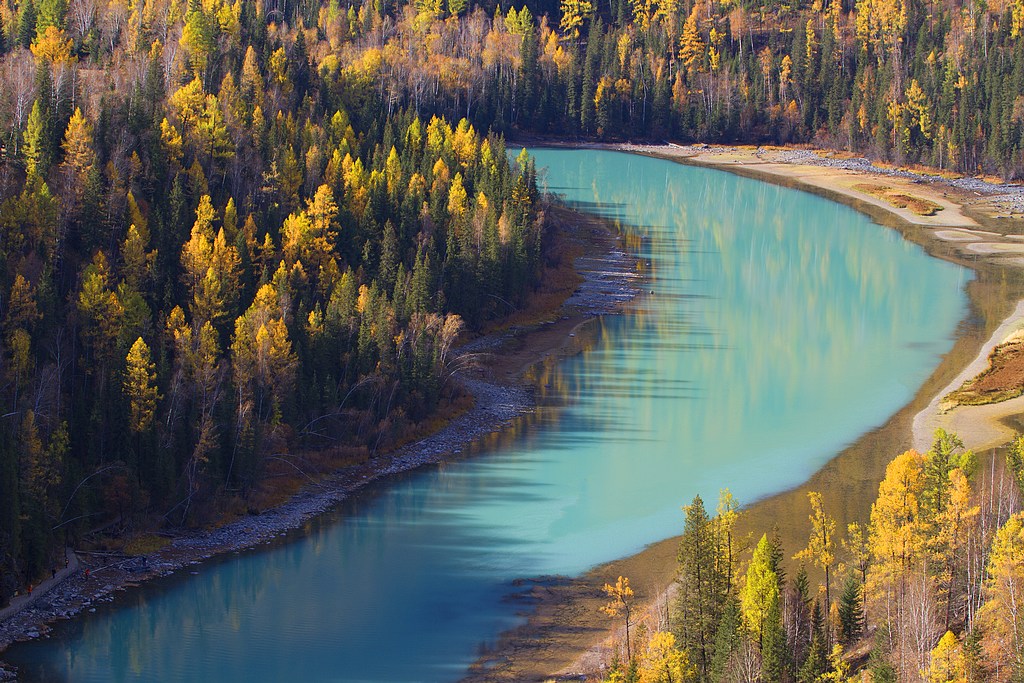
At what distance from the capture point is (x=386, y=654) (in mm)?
40562

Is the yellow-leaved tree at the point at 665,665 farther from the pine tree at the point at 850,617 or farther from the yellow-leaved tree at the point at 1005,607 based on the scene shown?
the yellow-leaved tree at the point at 1005,607

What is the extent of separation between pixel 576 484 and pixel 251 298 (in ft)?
66.9

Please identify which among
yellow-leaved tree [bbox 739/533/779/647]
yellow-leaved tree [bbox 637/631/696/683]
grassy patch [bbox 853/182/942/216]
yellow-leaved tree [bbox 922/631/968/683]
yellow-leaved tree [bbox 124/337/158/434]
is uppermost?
grassy patch [bbox 853/182/942/216]

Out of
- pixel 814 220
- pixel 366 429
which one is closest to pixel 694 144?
pixel 814 220

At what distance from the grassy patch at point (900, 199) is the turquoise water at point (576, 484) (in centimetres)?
2923

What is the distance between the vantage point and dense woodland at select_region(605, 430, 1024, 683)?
1336 inches

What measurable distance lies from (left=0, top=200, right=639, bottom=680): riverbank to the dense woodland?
46.2 feet

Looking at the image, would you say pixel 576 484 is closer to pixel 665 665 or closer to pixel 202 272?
pixel 665 665

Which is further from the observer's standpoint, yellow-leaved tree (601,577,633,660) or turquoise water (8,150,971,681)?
yellow-leaved tree (601,577,633,660)

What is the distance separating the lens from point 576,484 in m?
55.3

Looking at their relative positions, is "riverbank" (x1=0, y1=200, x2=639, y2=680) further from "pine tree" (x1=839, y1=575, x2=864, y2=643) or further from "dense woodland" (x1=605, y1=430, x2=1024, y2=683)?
"pine tree" (x1=839, y1=575, x2=864, y2=643)

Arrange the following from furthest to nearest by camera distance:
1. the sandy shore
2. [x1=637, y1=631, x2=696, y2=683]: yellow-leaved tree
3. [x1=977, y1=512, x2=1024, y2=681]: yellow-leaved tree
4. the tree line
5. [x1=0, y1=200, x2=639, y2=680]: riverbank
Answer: the sandy shore → the tree line → [x1=0, y1=200, x2=639, y2=680]: riverbank → [x1=637, y1=631, x2=696, y2=683]: yellow-leaved tree → [x1=977, y1=512, x2=1024, y2=681]: yellow-leaved tree

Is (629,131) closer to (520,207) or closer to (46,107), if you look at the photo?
(520,207)

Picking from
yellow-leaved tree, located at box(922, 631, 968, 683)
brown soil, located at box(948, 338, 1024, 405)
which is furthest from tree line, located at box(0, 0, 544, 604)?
yellow-leaved tree, located at box(922, 631, 968, 683)
